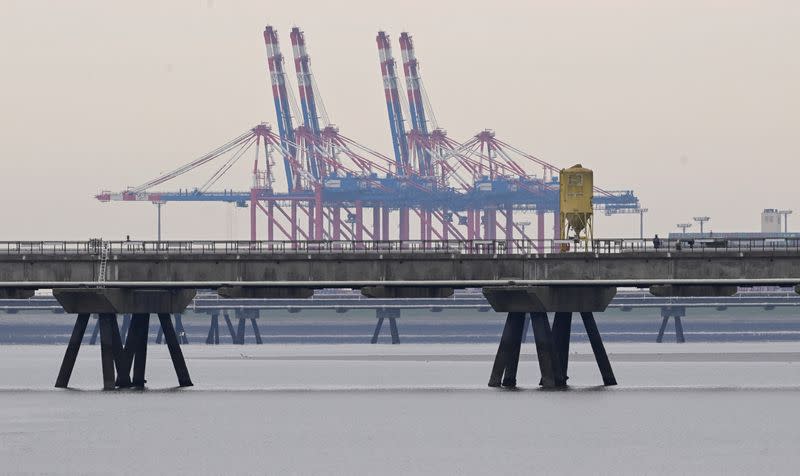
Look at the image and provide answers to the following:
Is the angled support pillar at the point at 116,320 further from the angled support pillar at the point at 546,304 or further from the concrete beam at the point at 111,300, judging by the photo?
the angled support pillar at the point at 546,304

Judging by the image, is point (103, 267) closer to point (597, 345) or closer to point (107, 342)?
point (107, 342)

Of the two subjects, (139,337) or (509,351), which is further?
(139,337)

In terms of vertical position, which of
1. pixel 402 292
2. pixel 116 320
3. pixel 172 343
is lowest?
pixel 172 343

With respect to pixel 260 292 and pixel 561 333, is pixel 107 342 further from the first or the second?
pixel 561 333

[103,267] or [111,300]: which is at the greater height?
[103,267]

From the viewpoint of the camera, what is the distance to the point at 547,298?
381 ft

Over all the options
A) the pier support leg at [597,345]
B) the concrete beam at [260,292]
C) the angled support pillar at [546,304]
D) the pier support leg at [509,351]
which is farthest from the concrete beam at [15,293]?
the pier support leg at [597,345]

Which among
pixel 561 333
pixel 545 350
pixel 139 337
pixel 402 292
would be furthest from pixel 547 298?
pixel 139 337

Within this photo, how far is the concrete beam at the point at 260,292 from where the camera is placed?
118 m

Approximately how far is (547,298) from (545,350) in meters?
4.05

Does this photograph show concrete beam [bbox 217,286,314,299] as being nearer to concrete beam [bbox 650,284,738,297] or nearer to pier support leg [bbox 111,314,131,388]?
pier support leg [bbox 111,314,131,388]

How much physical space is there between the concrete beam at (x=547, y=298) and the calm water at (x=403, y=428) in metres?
5.11

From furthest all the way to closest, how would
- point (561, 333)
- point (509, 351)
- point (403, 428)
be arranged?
point (561, 333) → point (509, 351) → point (403, 428)

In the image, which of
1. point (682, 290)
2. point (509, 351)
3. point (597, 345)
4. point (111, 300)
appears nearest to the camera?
point (682, 290)
